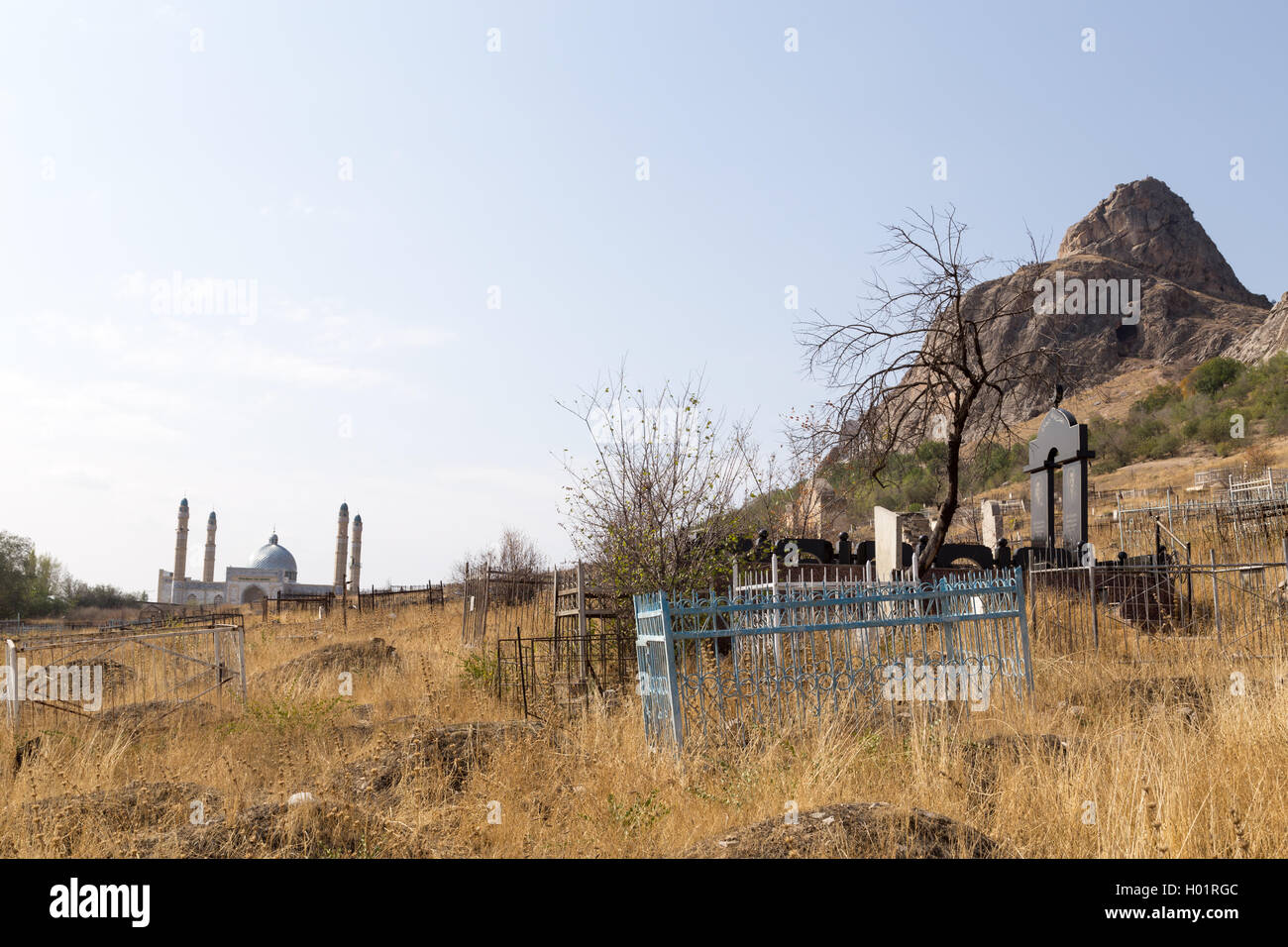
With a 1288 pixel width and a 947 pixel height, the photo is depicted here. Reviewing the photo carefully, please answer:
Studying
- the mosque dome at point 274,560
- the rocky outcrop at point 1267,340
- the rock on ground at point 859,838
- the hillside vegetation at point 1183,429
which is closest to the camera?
the rock on ground at point 859,838

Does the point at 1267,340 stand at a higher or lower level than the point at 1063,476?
higher

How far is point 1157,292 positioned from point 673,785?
98656 millimetres

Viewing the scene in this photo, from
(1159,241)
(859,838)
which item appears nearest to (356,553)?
(859,838)

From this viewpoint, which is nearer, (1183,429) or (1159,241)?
(1183,429)

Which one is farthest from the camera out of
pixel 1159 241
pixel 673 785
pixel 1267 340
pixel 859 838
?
pixel 1159 241

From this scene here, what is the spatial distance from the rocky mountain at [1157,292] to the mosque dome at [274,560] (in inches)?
2280

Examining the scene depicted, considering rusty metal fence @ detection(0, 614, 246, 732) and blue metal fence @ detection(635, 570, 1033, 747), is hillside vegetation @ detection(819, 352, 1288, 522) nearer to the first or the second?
rusty metal fence @ detection(0, 614, 246, 732)

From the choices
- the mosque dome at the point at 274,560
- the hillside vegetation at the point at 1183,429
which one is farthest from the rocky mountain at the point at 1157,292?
the mosque dome at the point at 274,560

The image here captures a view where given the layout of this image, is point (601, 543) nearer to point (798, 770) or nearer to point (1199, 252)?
point (798, 770)

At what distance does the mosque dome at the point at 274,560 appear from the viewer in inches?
2857

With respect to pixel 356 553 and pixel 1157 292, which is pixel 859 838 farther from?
pixel 1157 292

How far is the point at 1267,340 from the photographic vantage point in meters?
68.4

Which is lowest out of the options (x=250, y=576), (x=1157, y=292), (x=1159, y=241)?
(x=250, y=576)

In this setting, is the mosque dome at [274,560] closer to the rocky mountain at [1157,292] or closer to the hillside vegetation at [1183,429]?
the hillside vegetation at [1183,429]
